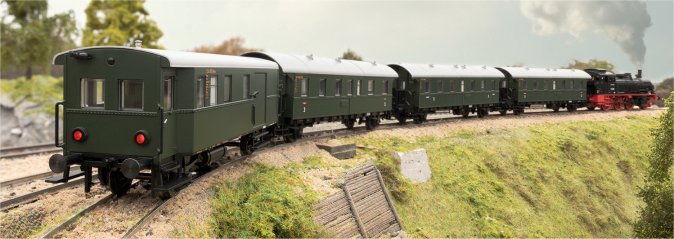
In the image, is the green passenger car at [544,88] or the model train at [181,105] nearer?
the model train at [181,105]

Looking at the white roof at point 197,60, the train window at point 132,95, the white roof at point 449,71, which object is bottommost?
the train window at point 132,95

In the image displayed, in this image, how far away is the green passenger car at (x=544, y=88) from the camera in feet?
116

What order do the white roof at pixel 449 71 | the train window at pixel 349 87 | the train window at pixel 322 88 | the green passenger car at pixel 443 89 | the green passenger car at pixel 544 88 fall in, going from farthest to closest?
the green passenger car at pixel 544 88
the white roof at pixel 449 71
the green passenger car at pixel 443 89
the train window at pixel 349 87
the train window at pixel 322 88

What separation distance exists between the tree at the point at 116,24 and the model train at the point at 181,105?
2376 cm

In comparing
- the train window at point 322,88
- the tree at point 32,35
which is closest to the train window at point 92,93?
the train window at point 322,88

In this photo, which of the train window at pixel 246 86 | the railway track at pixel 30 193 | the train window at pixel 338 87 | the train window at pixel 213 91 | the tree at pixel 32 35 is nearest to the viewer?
the train window at pixel 213 91

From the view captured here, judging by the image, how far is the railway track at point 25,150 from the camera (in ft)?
67.4

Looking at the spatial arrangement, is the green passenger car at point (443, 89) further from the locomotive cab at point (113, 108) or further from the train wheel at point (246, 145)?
the locomotive cab at point (113, 108)

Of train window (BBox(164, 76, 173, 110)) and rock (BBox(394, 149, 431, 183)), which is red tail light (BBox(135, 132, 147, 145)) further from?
rock (BBox(394, 149, 431, 183))

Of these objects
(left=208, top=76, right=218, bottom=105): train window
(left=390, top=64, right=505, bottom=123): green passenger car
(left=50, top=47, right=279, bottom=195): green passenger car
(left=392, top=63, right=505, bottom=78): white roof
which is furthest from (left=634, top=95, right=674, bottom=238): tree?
(left=50, top=47, right=279, bottom=195): green passenger car

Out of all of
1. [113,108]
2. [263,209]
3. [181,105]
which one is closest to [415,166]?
[263,209]

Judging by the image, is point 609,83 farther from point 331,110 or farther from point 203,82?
point 203,82

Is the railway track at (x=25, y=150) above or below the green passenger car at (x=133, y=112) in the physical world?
below

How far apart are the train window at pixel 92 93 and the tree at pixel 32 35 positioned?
114ft
